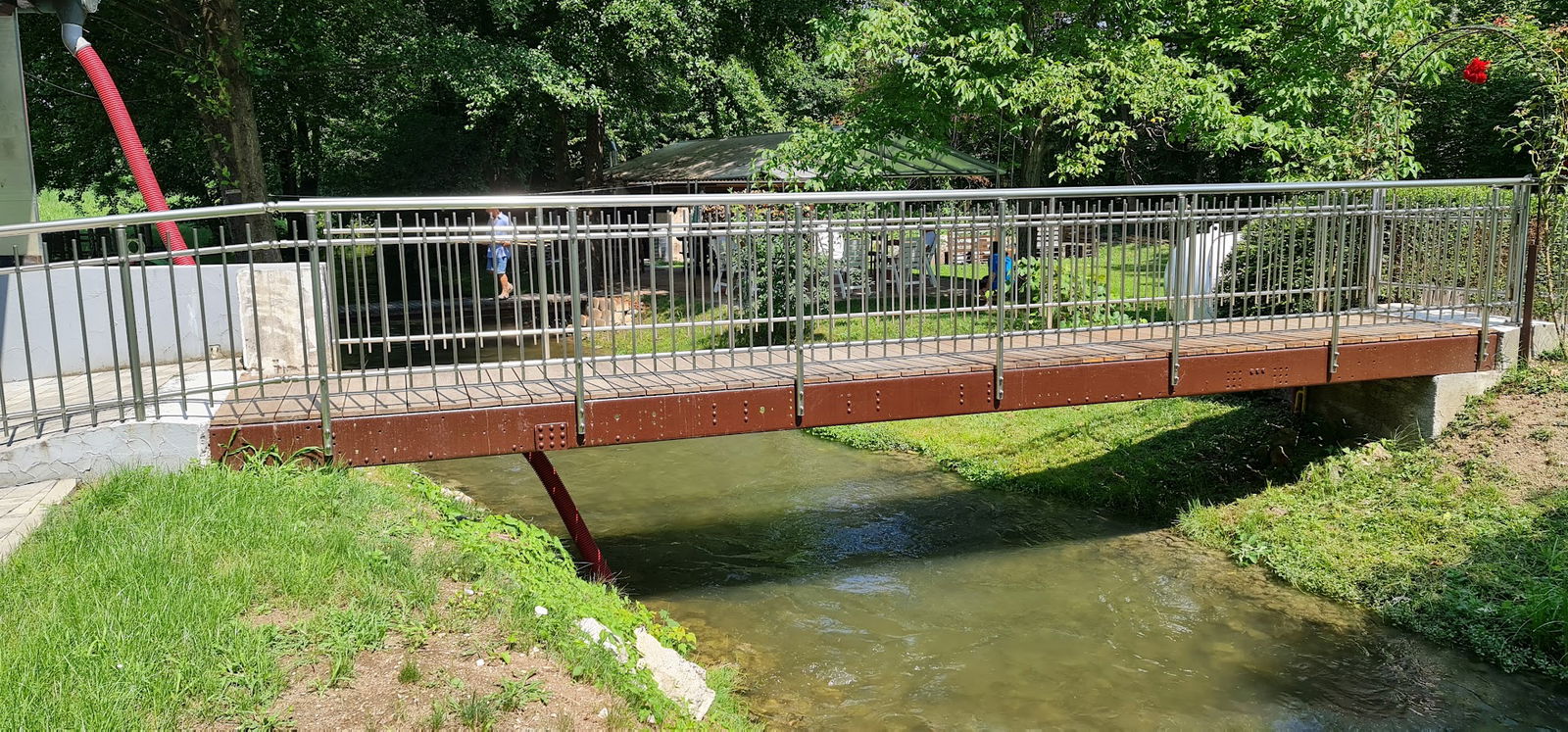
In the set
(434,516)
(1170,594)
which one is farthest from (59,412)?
(1170,594)

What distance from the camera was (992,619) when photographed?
839cm

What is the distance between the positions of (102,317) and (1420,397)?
35.9 feet

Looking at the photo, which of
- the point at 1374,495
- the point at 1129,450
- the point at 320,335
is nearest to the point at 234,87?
the point at 320,335

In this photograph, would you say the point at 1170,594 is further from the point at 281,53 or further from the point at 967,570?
the point at 281,53

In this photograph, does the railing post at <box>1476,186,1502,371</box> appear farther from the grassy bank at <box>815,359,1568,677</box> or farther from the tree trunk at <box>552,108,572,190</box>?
the tree trunk at <box>552,108,572,190</box>

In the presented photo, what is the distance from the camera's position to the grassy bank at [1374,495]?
7.88 meters

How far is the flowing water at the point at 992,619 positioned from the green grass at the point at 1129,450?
0.44 m

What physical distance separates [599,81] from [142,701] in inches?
728

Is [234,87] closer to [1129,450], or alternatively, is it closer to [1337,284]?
[1129,450]

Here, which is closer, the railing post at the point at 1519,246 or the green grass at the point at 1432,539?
the green grass at the point at 1432,539

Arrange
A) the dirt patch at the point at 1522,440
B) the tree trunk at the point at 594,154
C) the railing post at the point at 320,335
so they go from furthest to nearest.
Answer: the tree trunk at the point at 594,154 → the dirt patch at the point at 1522,440 → the railing post at the point at 320,335

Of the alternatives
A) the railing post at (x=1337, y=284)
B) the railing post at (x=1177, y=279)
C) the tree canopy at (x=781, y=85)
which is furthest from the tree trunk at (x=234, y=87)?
the railing post at (x=1337, y=284)

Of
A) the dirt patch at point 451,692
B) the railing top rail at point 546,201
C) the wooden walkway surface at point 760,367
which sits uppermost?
the railing top rail at point 546,201

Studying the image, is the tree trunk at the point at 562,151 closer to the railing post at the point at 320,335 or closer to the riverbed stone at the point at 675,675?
the railing post at the point at 320,335
